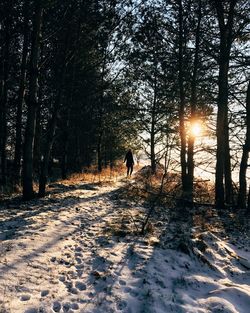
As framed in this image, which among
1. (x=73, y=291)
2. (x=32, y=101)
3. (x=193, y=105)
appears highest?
(x=193, y=105)

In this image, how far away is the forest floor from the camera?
5473mm

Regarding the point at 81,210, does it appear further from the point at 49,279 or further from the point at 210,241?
the point at 49,279

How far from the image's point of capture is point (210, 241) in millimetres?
8805

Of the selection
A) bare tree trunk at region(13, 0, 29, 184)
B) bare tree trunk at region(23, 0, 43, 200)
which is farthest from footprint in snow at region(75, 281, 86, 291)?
bare tree trunk at region(13, 0, 29, 184)

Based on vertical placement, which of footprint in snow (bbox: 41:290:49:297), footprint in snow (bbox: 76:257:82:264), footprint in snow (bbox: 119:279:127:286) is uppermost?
footprint in snow (bbox: 76:257:82:264)

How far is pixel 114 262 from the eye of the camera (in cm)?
688

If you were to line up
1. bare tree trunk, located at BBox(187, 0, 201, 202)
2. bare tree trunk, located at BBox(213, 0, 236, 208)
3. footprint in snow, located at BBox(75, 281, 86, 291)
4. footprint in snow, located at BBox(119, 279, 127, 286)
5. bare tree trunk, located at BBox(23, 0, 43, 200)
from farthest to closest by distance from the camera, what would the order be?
1. bare tree trunk, located at BBox(187, 0, 201, 202)
2. bare tree trunk, located at BBox(213, 0, 236, 208)
3. bare tree trunk, located at BBox(23, 0, 43, 200)
4. footprint in snow, located at BBox(119, 279, 127, 286)
5. footprint in snow, located at BBox(75, 281, 86, 291)

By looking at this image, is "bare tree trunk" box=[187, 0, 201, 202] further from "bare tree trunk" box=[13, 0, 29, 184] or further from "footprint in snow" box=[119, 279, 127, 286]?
"footprint in snow" box=[119, 279, 127, 286]

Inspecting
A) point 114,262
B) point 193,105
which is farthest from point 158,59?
point 114,262

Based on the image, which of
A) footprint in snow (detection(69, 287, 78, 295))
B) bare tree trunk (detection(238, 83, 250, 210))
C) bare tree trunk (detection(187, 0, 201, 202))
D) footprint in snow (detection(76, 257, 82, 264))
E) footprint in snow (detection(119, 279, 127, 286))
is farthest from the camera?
bare tree trunk (detection(187, 0, 201, 202))

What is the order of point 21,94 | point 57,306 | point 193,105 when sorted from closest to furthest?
point 57,306, point 21,94, point 193,105

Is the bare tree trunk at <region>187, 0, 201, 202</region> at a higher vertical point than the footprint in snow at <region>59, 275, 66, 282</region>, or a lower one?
higher

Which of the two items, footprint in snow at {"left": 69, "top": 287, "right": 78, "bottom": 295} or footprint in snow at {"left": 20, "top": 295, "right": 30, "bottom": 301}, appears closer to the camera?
footprint in snow at {"left": 20, "top": 295, "right": 30, "bottom": 301}

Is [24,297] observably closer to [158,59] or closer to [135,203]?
[135,203]
